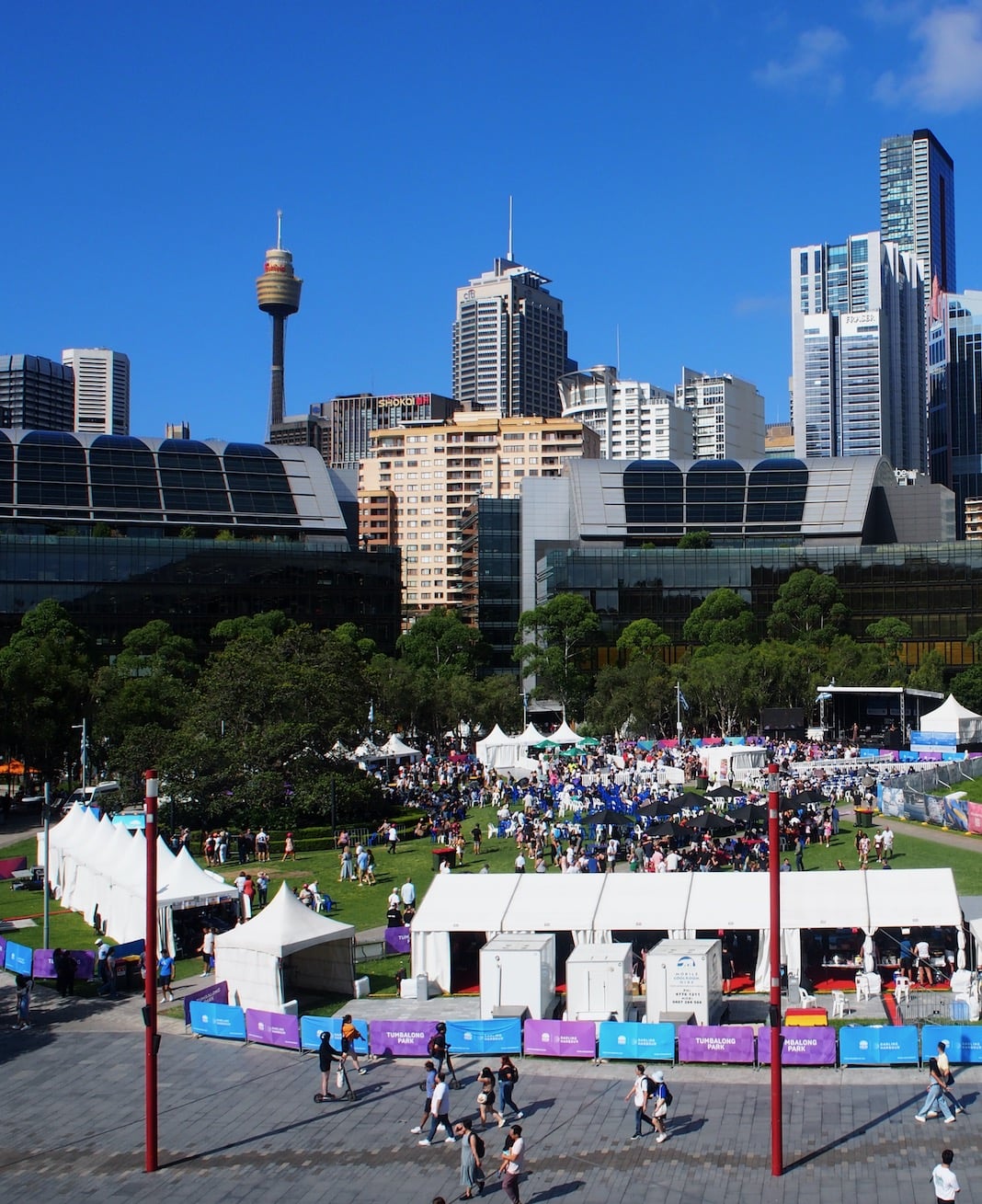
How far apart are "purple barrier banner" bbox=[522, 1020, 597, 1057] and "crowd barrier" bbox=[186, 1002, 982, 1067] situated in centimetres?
2

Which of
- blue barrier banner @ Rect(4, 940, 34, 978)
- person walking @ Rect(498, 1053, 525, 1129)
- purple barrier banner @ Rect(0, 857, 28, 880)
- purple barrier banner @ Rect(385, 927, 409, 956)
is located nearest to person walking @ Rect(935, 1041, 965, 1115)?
person walking @ Rect(498, 1053, 525, 1129)

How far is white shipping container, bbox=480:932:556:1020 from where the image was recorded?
27703mm

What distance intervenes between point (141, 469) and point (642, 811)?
104 metres

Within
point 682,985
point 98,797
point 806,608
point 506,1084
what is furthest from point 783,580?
point 506,1084

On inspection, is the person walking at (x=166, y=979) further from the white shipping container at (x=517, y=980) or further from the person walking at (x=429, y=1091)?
the person walking at (x=429, y=1091)

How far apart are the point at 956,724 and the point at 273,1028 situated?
5538 centimetres

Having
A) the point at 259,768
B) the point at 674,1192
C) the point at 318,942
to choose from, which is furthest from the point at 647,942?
the point at 259,768

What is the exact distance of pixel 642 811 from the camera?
49906 millimetres

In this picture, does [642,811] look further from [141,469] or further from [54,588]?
[141,469]

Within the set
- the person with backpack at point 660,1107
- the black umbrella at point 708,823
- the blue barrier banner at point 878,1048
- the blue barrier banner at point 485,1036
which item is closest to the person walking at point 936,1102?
the blue barrier banner at point 878,1048

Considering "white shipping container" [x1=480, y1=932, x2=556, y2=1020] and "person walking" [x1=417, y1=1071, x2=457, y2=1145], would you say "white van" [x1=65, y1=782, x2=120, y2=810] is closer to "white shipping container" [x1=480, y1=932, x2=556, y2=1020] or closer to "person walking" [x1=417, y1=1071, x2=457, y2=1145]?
"white shipping container" [x1=480, y1=932, x2=556, y2=1020]

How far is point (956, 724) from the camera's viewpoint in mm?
73938

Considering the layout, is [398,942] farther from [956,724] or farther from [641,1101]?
[956,724]

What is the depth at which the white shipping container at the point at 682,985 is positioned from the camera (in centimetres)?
2675
